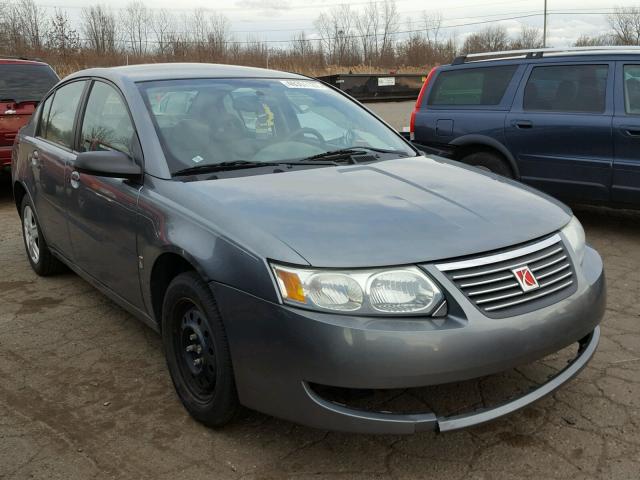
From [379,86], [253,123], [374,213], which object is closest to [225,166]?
[253,123]

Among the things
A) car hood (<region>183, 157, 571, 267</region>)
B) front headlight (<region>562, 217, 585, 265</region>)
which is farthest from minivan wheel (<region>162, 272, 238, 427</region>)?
front headlight (<region>562, 217, 585, 265</region>)

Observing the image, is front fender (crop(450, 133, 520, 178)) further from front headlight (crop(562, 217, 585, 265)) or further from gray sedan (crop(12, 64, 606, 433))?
front headlight (crop(562, 217, 585, 265))

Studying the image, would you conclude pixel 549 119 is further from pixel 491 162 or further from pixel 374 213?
pixel 374 213

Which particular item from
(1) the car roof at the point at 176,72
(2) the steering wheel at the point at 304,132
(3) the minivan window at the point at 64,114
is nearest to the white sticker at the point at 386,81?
(3) the minivan window at the point at 64,114

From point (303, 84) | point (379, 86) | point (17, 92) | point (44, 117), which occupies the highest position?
point (379, 86)

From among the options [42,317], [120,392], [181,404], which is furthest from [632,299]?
[42,317]

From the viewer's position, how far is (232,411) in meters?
2.62

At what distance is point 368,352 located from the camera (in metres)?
2.16

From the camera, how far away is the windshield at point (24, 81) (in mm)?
7945

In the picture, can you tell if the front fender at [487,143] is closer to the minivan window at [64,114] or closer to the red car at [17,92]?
the minivan window at [64,114]

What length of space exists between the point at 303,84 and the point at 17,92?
552 cm

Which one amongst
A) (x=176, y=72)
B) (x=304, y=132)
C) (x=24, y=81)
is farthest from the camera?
(x=24, y=81)

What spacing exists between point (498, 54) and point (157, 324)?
16.8ft

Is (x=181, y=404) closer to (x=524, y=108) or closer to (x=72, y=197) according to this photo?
(x=72, y=197)
